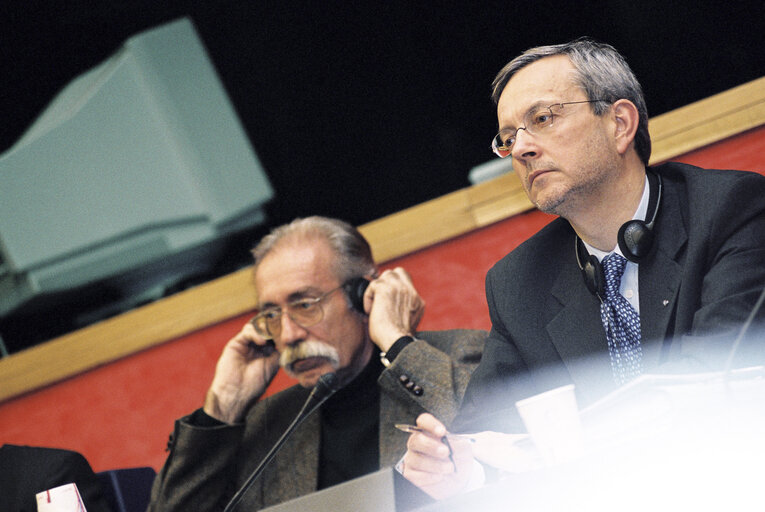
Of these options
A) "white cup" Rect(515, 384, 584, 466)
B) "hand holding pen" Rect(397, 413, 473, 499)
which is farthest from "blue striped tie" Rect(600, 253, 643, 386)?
"white cup" Rect(515, 384, 584, 466)

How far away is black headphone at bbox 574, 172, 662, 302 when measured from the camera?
3.99 ft

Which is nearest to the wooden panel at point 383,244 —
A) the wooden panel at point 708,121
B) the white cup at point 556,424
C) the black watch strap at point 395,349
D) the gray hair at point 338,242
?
the wooden panel at point 708,121

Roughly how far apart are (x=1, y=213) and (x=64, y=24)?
638 millimetres

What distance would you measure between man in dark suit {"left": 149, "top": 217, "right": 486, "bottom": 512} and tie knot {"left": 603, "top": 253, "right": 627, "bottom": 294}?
0.42m

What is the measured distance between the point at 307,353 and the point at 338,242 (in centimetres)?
31

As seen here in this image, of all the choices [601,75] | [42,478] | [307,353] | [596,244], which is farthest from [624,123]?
[42,478]

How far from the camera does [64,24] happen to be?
2527 millimetres

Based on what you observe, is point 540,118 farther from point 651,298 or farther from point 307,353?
point 307,353

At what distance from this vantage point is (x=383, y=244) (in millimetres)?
2188

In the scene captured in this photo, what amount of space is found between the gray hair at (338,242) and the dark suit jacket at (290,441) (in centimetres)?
26

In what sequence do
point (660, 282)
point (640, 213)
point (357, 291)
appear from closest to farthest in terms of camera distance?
point (660, 282), point (640, 213), point (357, 291)

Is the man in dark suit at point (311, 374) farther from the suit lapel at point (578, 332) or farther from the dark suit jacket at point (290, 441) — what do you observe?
the suit lapel at point (578, 332)

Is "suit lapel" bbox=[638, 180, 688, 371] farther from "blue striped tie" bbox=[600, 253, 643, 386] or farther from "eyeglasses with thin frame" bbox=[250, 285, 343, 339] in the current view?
"eyeglasses with thin frame" bbox=[250, 285, 343, 339]

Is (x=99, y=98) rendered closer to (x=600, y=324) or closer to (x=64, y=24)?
(x=64, y=24)
